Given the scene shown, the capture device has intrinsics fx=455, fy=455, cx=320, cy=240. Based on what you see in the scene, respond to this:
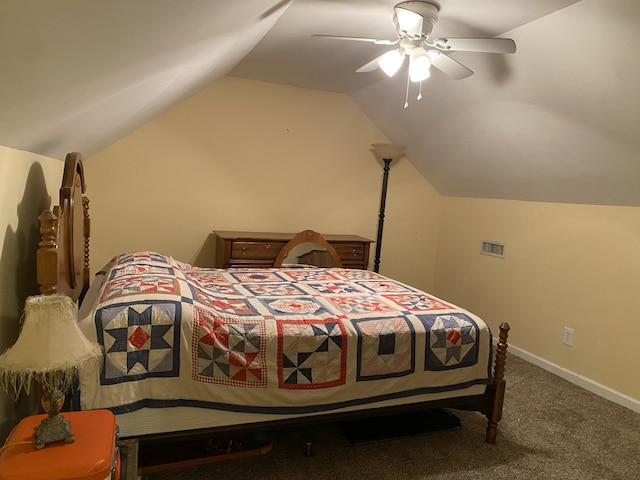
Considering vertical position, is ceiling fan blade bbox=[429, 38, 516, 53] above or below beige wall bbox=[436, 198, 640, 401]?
above

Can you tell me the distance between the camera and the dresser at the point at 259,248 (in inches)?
145

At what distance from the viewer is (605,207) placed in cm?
305

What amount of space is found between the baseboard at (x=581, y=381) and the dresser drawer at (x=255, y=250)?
211 centimetres

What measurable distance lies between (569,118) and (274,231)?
2515mm

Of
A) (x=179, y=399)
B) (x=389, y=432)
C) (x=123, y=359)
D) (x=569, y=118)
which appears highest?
(x=569, y=118)

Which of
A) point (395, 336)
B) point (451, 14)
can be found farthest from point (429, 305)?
point (451, 14)

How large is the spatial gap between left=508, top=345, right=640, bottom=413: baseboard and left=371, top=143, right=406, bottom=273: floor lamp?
1.47 meters

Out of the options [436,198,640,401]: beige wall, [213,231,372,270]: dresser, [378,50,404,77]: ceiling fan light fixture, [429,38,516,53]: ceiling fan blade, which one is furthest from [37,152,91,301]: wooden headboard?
[436,198,640,401]: beige wall

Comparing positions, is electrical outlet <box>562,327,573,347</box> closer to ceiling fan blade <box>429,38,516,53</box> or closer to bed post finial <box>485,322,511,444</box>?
bed post finial <box>485,322,511,444</box>

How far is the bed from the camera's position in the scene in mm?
1771

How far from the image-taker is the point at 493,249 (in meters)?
3.97

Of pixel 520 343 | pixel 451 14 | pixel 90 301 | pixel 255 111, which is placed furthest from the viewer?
pixel 255 111

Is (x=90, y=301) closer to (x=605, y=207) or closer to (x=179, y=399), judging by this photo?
(x=179, y=399)

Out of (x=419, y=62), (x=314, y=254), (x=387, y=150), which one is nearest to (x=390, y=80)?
(x=387, y=150)
